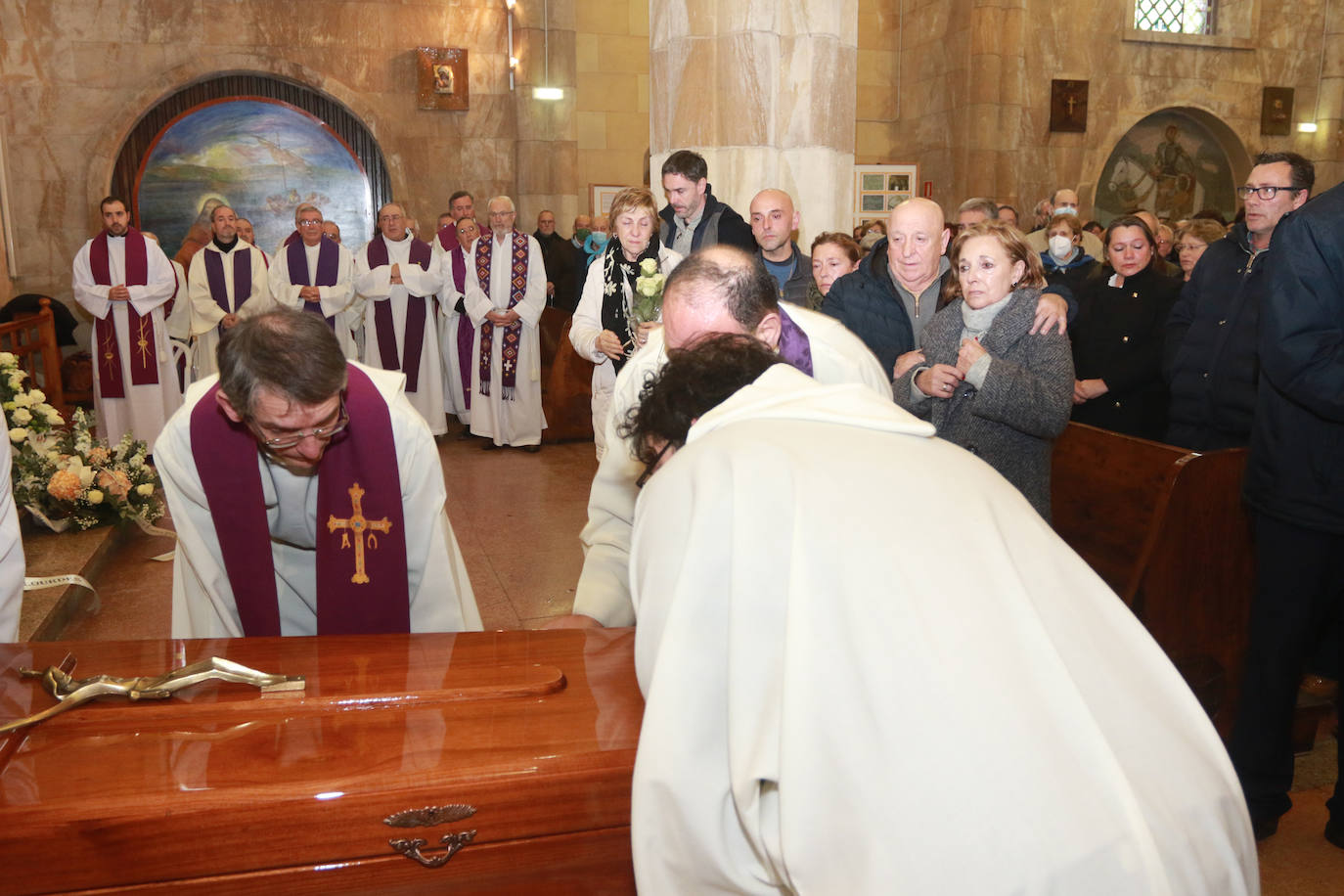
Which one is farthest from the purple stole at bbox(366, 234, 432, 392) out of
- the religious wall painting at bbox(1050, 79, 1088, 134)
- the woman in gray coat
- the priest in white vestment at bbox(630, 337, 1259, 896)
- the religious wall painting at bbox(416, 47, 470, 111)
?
the religious wall painting at bbox(1050, 79, 1088, 134)

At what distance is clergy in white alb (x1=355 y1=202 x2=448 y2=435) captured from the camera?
31.9ft

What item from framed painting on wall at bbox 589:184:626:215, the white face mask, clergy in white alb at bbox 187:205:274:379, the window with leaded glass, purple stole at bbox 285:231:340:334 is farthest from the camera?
the window with leaded glass

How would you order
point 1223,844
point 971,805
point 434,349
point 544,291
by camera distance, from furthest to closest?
point 434,349 → point 544,291 → point 1223,844 → point 971,805

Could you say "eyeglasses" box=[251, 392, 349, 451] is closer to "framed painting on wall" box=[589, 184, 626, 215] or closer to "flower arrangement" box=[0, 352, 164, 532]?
"flower arrangement" box=[0, 352, 164, 532]

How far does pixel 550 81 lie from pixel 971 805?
13.3 meters

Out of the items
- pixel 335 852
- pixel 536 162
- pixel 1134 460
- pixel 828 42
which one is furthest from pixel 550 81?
pixel 335 852

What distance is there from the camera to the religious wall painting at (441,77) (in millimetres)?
13658

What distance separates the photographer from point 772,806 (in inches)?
57.2

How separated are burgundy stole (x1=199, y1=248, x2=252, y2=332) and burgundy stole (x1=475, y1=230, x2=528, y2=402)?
2.25 meters

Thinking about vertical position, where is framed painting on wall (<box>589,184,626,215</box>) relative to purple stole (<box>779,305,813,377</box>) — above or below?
above

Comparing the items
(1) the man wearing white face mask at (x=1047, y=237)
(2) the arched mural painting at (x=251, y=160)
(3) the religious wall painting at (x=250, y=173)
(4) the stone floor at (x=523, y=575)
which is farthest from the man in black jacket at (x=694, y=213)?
→ (3) the religious wall painting at (x=250, y=173)

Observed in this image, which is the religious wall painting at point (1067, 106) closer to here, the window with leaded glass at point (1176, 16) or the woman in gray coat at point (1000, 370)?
the window with leaded glass at point (1176, 16)

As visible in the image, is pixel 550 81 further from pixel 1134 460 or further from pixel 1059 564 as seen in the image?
pixel 1059 564

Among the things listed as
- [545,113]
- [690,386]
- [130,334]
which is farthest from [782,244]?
[545,113]
